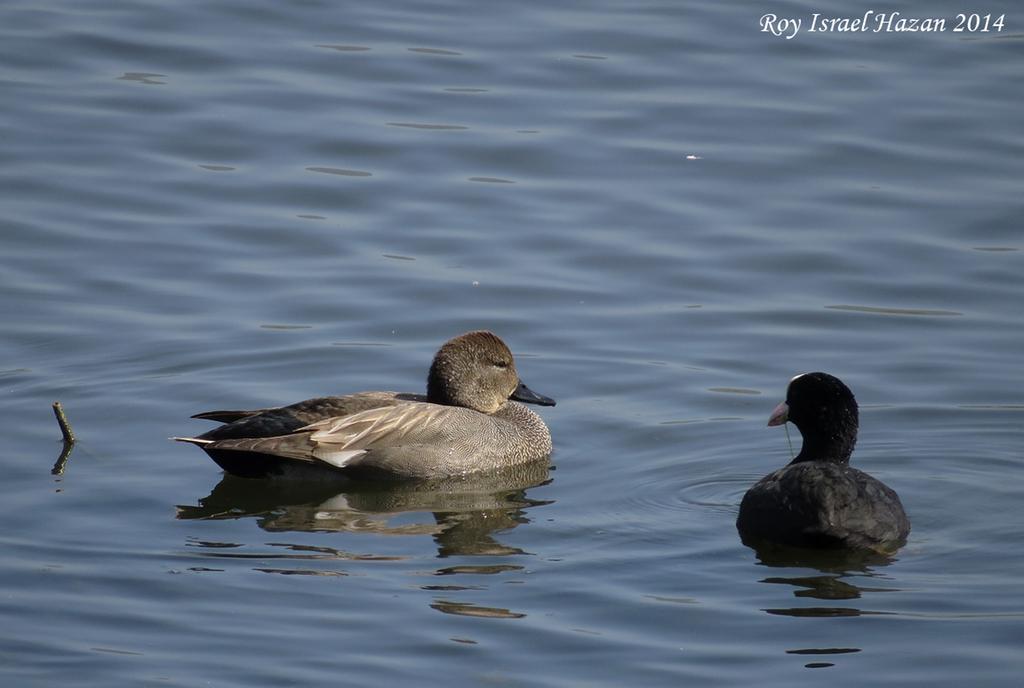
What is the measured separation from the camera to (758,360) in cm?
1305

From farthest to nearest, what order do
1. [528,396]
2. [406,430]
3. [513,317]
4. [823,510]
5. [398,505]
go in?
[513,317], [528,396], [406,430], [398,505], [823,510]

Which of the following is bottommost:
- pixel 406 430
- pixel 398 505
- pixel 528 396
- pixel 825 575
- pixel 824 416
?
pixel 398 505

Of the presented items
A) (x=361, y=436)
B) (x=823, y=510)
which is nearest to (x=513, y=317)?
(x=361, y=436)

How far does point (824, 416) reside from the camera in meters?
10.6

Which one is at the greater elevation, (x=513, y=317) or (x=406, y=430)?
(x=513, y=317)

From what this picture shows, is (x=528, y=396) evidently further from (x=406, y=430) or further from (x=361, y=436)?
(x=361, y=436)

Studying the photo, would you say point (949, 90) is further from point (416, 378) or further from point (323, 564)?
point (323, 564)

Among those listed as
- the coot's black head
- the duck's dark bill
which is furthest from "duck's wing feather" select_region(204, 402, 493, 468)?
the coot's black head

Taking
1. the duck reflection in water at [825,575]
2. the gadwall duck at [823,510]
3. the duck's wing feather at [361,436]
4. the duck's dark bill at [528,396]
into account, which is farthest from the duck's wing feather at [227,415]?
the duck reflection in water at [825,575]

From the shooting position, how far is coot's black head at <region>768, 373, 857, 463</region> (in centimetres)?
1052

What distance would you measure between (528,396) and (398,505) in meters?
1.67

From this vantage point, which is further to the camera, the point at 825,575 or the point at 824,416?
the point at 824,416

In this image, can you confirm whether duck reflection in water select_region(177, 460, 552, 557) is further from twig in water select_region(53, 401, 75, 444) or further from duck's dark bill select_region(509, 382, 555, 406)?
twig in water select_region(53, 401, 75, 444)

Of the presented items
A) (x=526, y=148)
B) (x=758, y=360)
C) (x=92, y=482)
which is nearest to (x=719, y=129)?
(x=526, y=148)
